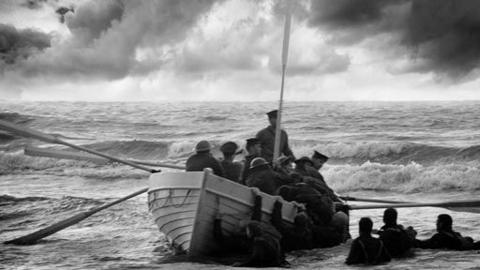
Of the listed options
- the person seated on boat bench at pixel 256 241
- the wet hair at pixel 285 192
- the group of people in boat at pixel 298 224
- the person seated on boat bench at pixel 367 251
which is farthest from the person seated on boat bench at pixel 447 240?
the person seated on boat bench at pixel 256 241

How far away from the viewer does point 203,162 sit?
10.1 metres

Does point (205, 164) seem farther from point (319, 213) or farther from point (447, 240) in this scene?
point (447, 240)

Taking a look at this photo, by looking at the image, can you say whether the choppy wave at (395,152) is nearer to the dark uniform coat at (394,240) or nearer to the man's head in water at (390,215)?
the dark uniform coat at (394,240)

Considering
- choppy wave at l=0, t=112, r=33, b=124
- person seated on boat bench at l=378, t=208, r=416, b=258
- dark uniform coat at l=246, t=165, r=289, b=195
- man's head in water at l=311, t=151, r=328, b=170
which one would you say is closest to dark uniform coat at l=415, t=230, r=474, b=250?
person seated on boat bench at l=378, t=208, r=416, b=258

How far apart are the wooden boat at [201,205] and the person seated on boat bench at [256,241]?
0.29 feet

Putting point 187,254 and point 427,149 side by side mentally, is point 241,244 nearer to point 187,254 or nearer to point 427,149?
point 187,254

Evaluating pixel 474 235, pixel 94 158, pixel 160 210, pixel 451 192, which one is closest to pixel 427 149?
pixel 451 192

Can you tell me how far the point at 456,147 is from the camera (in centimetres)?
2936

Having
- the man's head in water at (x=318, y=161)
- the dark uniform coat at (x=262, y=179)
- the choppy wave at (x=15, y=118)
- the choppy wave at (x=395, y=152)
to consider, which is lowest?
the choppy wave at (x=15, y=118)

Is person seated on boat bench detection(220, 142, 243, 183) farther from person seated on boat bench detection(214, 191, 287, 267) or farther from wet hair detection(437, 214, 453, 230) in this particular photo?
wet hair detection(437, 214, 453, 230)

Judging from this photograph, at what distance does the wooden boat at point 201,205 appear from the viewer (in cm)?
920

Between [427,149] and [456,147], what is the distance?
49.8 inches

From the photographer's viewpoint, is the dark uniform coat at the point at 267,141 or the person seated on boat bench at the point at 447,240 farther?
the dark uniform coat at the point at 267,141

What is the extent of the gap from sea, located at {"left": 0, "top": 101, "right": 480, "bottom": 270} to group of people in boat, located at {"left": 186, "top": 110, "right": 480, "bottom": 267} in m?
0.25
